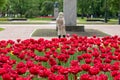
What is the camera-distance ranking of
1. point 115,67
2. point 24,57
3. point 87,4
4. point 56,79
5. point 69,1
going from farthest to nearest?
point 87,4 < point 69,1 < point 24,57 < point 115,67 < point 56,79

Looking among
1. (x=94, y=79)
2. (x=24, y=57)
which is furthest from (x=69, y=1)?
(x=94, y=79)

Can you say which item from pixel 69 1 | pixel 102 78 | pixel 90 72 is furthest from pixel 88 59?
pixel 69 1

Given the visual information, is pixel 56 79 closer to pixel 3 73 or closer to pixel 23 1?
pixel 3 73

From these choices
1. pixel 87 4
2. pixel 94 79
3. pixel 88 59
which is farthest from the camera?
pixel 87 4

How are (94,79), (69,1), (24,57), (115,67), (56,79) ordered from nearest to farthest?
1. (56,79)
2. (94,79)
3. (115,67)
4. (24,57)
5. (69,1)

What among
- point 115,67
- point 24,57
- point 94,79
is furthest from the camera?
point 24,57

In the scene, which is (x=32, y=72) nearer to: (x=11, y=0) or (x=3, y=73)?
(x=3, y=73)

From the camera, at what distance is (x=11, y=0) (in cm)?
8425

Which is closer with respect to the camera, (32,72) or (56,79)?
(56,79)

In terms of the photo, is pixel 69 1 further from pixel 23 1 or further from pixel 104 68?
pixel 23 1

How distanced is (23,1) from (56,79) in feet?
257

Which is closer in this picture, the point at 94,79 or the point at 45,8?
the point at 94,79

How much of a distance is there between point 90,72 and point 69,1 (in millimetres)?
27145

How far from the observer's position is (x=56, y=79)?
4.43m
